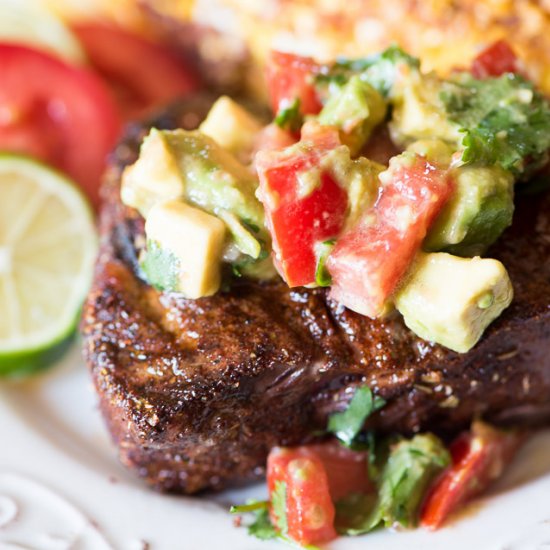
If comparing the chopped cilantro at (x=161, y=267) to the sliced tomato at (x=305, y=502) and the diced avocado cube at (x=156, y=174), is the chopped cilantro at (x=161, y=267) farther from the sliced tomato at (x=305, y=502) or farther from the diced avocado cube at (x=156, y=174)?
the sliced tomato at (x=305, y=502)

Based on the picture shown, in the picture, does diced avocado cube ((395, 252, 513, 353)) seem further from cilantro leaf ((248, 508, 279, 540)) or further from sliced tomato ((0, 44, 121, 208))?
sliced tomato ((0, 44, 121, 208))

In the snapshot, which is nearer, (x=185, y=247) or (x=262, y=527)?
(x=185, y=247)

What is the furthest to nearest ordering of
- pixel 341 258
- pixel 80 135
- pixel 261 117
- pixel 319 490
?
pixel 80 135, pixel 261 117, pixel 319 490, pixel 341 258

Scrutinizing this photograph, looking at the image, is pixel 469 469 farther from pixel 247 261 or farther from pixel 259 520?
pixel 247 261

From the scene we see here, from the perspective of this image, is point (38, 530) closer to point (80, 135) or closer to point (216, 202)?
point (216, 202)

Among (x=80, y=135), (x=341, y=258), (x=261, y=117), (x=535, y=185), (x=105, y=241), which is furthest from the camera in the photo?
(x=80, y=135)

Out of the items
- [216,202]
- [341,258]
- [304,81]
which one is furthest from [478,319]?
[304,81]

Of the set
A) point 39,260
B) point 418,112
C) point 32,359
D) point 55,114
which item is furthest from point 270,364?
point 55,114
